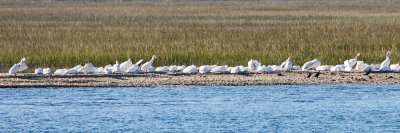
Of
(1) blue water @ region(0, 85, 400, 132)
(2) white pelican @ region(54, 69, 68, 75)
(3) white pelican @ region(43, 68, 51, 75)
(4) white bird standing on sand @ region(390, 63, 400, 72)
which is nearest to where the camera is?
(1) blue water @ region(0, 85, 400, 132)

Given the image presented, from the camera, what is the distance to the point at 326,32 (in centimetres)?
3572

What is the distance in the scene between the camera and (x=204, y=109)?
20.2 metres

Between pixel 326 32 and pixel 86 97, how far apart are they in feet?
50.6

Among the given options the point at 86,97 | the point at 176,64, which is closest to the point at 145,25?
the point at 176,64

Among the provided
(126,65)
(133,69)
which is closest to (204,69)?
(133,69)

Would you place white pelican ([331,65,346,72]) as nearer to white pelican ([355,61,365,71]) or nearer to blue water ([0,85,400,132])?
white pelican ([355,61,365,71])

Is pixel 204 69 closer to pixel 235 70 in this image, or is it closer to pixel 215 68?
pixel 215 68

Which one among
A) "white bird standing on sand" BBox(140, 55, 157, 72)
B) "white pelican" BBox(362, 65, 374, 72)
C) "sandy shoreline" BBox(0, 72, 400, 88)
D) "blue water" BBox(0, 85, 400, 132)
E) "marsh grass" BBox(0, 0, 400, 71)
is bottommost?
"blue water" BBox(0, 85, 400, 132)

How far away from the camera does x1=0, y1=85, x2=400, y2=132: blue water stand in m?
18.0

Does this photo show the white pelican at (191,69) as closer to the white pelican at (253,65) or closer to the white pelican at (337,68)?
the white pelican at (253,65)

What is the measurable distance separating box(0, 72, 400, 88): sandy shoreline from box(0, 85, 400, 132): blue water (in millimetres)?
570

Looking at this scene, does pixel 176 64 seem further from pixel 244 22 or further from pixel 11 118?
pixel 244 22

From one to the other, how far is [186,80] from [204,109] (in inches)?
Answer: 179

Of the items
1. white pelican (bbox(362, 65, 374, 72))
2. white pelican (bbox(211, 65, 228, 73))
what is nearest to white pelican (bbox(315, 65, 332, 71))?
white pelican (bbox(362, 65, 374, 72))
